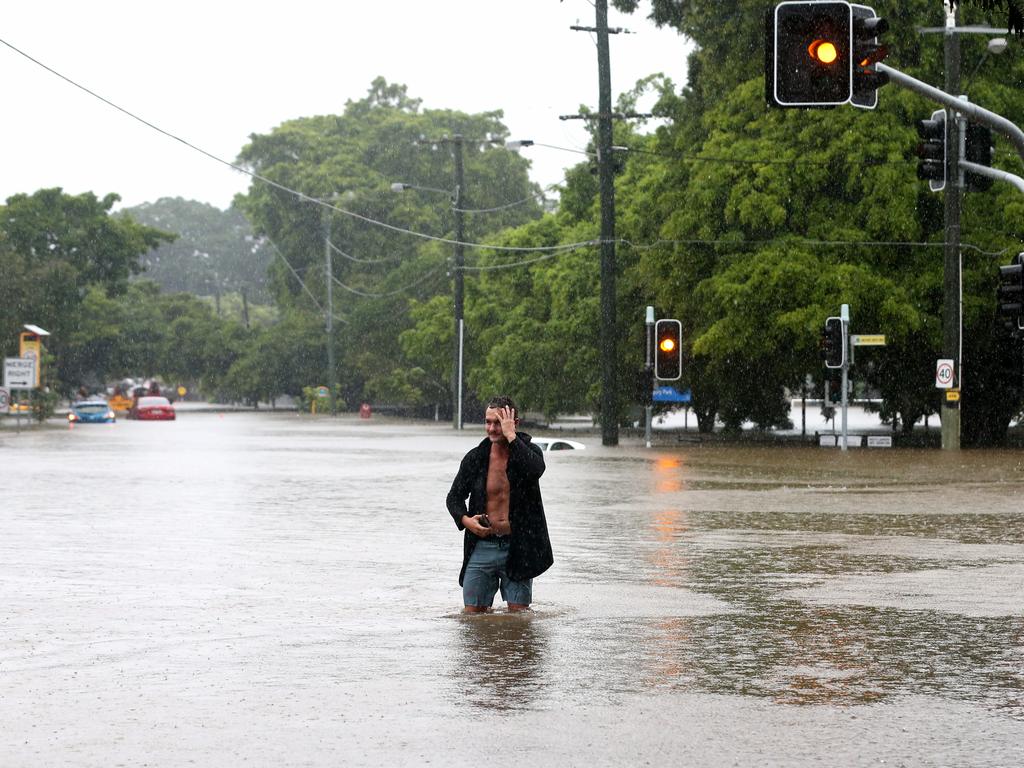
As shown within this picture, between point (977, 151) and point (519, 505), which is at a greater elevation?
point (977, 151)

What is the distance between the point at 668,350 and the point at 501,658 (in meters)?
34.1

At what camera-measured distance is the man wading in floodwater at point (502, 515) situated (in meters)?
12.4

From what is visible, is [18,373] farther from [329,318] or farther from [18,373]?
[329,318]

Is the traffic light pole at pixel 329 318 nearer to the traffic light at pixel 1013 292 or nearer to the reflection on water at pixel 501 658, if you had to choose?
the traffic light at pixel 1013 292

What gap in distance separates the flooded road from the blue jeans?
0.67 ft

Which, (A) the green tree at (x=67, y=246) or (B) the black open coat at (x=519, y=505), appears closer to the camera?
(B) the black open coat at (x=519, y=505)

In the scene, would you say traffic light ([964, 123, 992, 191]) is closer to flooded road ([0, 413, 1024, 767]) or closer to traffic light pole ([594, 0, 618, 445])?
flooded road ([0, 413, 1024, 767])

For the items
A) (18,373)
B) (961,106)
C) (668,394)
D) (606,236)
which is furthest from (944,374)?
(18,373)

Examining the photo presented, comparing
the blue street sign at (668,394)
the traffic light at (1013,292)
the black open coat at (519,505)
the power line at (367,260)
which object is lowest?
the black open coat at (519,505)

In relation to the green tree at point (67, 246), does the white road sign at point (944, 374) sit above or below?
below

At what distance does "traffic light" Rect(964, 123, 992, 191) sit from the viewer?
1914cm

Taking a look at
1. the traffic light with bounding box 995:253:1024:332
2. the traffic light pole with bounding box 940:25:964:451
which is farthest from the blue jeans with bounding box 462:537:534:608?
the traffic light pole with bounding box 940:25:964:451

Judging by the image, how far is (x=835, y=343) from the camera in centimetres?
4081

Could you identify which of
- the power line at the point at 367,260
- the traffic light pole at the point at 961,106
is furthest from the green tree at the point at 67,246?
the traffic light pole at the point at 961,106
